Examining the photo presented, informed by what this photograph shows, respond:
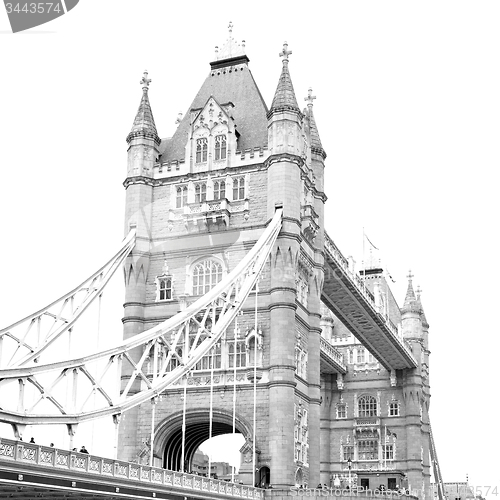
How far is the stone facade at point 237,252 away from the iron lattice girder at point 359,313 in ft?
18.7

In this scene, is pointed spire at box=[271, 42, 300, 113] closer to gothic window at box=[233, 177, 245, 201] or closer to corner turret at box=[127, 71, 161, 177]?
gothic window at box=[233, 177, 245, 201]

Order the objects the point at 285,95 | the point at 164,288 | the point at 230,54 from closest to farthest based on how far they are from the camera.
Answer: the point at 164,288, the point at 285,95, the point at 230,54

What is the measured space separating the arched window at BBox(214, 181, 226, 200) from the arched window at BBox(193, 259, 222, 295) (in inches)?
143

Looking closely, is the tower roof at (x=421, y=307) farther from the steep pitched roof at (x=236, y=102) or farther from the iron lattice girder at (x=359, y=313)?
the steep pitched roof at (x=236, y=102)

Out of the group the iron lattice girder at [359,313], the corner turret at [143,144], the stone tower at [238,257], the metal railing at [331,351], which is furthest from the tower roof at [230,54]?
the metal railing at [331,351]

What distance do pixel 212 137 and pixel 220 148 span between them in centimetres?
84

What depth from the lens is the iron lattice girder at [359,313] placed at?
56656 millimetres

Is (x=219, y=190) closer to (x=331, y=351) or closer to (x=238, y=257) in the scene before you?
(x=238, y=257)

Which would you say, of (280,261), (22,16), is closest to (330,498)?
(280,261)

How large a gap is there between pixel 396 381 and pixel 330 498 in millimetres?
37729

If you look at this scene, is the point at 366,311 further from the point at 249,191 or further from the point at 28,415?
the point at 28,415

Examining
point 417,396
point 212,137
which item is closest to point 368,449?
point 417,396

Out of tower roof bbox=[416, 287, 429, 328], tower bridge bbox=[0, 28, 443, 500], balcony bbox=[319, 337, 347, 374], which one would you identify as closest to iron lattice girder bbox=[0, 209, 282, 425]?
tower bridge bbox=[0, 28, 443, 500]

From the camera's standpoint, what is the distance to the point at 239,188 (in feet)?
161
